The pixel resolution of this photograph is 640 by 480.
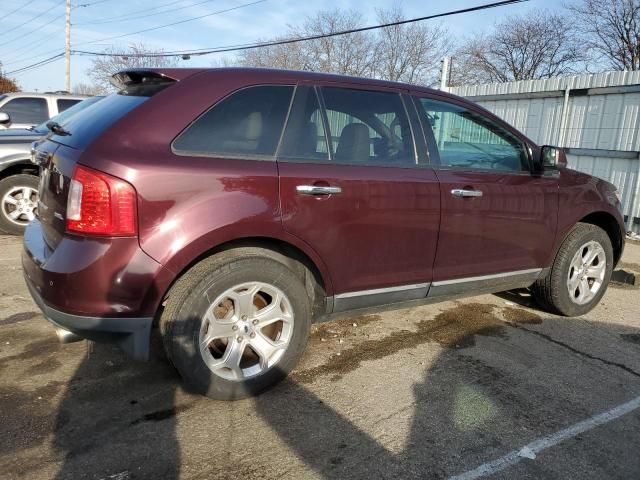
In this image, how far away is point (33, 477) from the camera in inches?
86.2

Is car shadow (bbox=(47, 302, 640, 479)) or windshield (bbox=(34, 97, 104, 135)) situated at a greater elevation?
windshield (bbox=(34, 97, 104, 135))

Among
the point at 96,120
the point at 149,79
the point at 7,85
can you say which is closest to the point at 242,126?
the point at 149,79

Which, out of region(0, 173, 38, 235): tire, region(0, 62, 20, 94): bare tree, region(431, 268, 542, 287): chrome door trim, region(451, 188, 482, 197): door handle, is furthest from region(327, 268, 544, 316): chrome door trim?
region(0, 62, 20, 94): bare tree

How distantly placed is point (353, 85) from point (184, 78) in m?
1.09

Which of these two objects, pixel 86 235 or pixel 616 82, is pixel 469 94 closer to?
pixel 616 82

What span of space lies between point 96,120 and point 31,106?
260 inches

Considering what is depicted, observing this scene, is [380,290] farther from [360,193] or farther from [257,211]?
[257,211]

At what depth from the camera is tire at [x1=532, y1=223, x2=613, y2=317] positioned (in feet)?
14.0

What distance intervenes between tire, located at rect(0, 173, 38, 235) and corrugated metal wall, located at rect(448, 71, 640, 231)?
894 cm

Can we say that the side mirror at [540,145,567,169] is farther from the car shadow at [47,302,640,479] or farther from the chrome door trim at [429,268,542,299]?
the car shadow at [47,302,640,479]

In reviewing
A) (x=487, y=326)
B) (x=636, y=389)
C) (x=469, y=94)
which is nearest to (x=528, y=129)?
(x=469, y=94)

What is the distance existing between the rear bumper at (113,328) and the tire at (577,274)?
3265 mm

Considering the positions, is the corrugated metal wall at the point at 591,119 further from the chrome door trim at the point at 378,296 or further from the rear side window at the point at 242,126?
the rear side window at the point at 242,126

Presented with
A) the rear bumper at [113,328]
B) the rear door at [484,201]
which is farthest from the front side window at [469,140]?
the rear bumper at [113,328]
